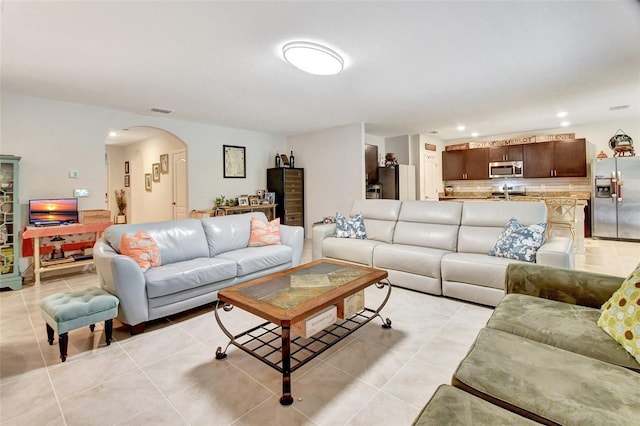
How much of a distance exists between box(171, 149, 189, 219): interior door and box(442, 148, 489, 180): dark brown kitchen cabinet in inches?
264

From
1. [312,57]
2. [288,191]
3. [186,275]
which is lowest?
[186,275]

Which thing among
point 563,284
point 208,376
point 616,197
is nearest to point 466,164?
point 616,197

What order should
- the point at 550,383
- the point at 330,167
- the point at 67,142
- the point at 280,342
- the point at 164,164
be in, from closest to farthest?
1. the point at 550,383
2. the point at 280,342
3. the point at 67,142
4. the point at 330,167
5. the point at 164,164

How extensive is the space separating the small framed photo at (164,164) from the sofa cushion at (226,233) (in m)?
4.19

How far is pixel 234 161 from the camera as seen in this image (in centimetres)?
670

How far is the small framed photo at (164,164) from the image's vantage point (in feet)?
23.3

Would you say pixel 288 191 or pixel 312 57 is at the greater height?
pixel 312 57

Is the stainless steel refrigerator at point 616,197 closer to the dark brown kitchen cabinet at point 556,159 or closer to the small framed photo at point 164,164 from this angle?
the dark brown kitchen cabinet at point 556,159

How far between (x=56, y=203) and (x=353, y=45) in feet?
14.6

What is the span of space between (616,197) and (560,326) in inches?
255

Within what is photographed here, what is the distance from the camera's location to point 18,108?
13.5 ft

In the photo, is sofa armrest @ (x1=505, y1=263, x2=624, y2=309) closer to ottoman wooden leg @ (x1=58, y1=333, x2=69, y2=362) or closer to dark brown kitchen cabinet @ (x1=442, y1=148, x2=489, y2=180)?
ottoman wooden leg @ (x1=58, y1=333, x2=69, y2=362)

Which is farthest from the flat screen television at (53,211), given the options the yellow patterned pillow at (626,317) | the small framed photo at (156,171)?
the yellow patterned pillow at (626,317)

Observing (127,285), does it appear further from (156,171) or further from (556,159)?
(556,159)
